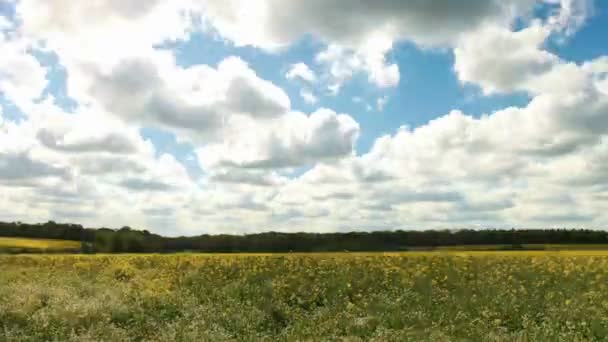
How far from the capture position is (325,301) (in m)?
19.6

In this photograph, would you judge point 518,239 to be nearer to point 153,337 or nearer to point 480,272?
point 480,272

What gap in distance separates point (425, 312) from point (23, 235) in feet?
217

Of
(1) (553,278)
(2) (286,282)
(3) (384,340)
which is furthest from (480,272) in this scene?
(3) (384,340)

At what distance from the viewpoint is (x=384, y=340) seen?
14656 millimetres

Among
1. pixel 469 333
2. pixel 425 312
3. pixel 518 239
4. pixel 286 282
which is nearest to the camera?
pixel 469 333

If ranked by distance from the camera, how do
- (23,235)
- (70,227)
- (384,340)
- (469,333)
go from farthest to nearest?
(23,235), (70,227), (469,333), (384,340)

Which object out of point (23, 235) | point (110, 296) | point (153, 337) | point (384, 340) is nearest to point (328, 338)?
point (384, 340)

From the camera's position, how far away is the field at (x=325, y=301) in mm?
16172

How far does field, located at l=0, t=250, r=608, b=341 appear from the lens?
16172 millimetres

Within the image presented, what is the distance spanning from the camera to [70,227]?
6838 cm

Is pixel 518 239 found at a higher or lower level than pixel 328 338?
higher

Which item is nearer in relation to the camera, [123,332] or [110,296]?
[123,332]

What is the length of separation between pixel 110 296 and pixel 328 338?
8.98 metres

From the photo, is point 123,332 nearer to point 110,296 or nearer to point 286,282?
point 110,296
